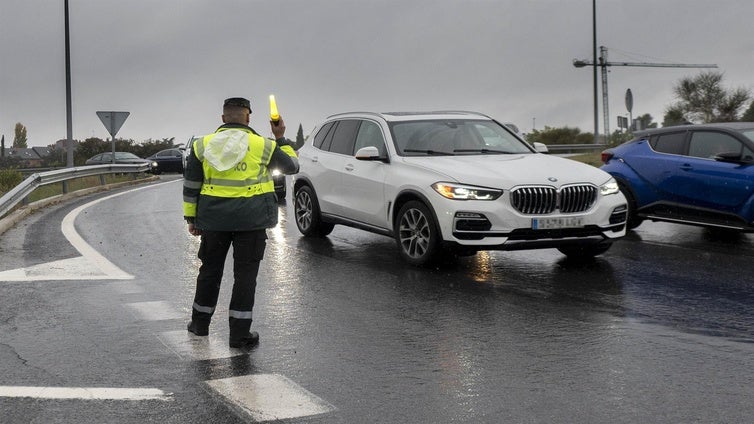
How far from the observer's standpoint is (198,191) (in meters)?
7.04

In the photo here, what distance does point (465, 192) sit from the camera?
32.8 feet

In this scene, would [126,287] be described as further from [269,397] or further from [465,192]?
[269,397]

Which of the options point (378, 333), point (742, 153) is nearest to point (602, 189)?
point (742, 153)

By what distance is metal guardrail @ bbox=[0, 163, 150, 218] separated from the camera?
15.7 m

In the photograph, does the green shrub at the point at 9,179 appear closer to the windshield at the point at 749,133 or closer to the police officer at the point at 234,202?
the windshield at the point at 749,133

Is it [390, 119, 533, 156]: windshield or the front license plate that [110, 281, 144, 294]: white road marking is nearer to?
[390, 119, 533, 156]: windshield

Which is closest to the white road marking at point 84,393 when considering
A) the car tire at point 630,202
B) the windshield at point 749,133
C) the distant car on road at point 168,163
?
the windshield at point 749,133

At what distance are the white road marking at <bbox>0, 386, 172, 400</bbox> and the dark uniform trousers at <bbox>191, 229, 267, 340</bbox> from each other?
1304 millimetres

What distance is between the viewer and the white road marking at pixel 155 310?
791 cm

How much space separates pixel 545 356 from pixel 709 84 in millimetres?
45156

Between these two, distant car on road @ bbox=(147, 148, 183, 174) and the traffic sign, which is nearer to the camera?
the traffic sign

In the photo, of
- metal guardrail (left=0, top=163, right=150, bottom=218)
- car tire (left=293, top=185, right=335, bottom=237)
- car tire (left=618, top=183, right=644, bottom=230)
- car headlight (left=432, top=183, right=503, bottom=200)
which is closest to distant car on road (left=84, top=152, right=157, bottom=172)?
metal guardrail (left=0, top=163, right=150, bottom=218)

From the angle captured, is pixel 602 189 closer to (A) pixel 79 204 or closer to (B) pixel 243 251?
(B) pixel 243 251

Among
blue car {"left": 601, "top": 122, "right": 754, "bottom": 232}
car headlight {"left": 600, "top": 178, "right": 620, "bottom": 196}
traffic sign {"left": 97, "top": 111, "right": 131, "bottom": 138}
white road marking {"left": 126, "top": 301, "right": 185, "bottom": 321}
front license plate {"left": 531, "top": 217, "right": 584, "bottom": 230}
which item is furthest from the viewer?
traffic sign {"left": 97, "top": 111, "right": 131, "bottom": 138}
